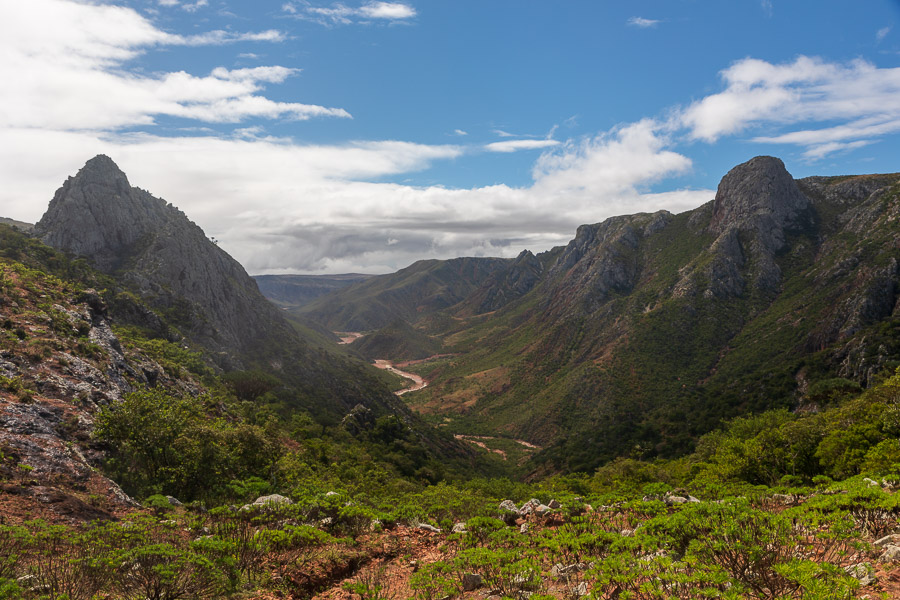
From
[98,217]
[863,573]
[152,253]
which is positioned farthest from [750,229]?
[98,217]

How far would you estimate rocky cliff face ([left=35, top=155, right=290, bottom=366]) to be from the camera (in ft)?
325

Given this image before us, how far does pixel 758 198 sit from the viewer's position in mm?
165625

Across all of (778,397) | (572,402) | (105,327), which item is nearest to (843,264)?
(778,397)

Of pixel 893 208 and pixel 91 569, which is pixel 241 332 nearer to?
pixel 91 569

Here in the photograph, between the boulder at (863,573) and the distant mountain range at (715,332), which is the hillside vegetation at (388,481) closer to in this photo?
the boulder at (863,573)

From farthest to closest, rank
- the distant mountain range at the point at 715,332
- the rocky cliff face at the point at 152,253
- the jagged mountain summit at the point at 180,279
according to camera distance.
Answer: the rocky cliff face at the point at 152,253 → the jagged mountain summit at the point at 180,279 → the distant mountain range at the point at 715,332

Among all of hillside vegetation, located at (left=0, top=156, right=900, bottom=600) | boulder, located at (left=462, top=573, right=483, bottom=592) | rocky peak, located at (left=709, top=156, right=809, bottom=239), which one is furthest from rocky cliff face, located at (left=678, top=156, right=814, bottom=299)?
boulder, located at (left=462, top=573, right=483, bottom=592)

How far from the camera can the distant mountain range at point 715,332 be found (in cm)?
9300

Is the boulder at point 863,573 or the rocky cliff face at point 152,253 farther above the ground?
the rocky cliff face at point 152,253

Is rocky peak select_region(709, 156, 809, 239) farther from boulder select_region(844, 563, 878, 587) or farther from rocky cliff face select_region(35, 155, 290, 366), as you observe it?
rocky cliff face select_region(35, 155, 290, 366)

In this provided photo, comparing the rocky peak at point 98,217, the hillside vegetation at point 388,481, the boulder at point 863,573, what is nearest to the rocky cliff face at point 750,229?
the hillside vegetation at point 388,481

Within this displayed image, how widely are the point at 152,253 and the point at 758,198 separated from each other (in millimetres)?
222282

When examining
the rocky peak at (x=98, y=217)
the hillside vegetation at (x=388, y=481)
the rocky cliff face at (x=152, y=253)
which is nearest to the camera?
the hillside vegetation at (x=388, y=481)

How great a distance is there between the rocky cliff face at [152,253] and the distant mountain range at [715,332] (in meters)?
83.7
